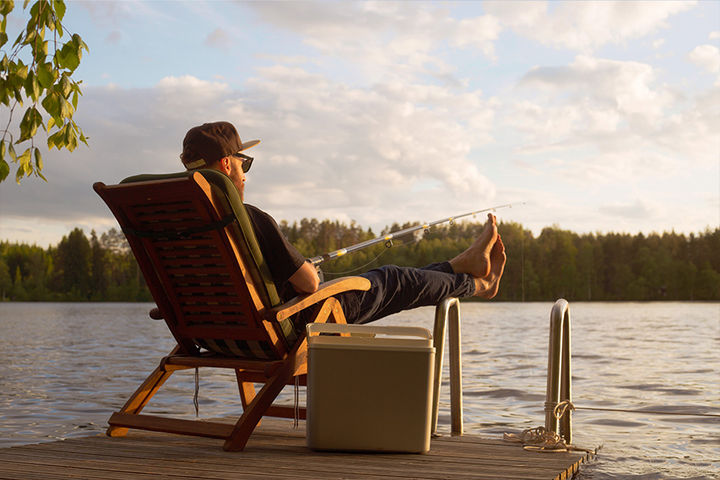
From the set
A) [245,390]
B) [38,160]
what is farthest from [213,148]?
[245,390]

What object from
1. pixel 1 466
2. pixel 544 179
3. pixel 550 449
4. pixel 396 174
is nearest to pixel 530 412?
pixel 550 449

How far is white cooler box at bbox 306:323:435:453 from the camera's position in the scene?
3459 millimetres

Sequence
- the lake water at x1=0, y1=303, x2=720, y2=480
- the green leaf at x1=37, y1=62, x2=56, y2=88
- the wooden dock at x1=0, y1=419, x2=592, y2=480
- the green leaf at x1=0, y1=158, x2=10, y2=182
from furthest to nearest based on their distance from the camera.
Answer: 1. the lake water at x1=0, y1=303, x2=720, y2=480
2. the green leaf at x1=0, y1=158, x2=10, y2=182
3. the green leaf at x1=37, y1=62, x2=56, y2=88
4. the wooden dock at x1=0, y1=419, x2=592, y2=480

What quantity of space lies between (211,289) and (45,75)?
1.19 meters

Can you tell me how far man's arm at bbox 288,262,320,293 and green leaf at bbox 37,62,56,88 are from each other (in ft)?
4.33

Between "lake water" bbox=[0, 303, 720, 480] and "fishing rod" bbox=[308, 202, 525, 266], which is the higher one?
"fishing rod" bbox=[308, 202, 525, 266]

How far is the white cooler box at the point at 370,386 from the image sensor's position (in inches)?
136

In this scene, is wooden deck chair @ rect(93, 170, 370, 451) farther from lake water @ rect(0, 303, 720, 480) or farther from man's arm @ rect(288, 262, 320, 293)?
lake water @ rect(0, 303, 720, 480)

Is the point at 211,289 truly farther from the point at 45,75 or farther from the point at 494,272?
the point at 494,272

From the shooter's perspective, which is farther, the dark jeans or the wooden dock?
the dark jeans

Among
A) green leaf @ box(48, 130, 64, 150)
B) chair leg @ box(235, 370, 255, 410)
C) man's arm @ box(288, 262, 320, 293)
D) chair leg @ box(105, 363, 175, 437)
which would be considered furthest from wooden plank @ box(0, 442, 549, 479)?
green leaf @ box(48, 130, 64, 150)

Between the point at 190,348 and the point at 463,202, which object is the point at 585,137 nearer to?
the point at 463,202

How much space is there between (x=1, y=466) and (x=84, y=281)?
312 ft

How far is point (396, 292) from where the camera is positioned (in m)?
4.21
